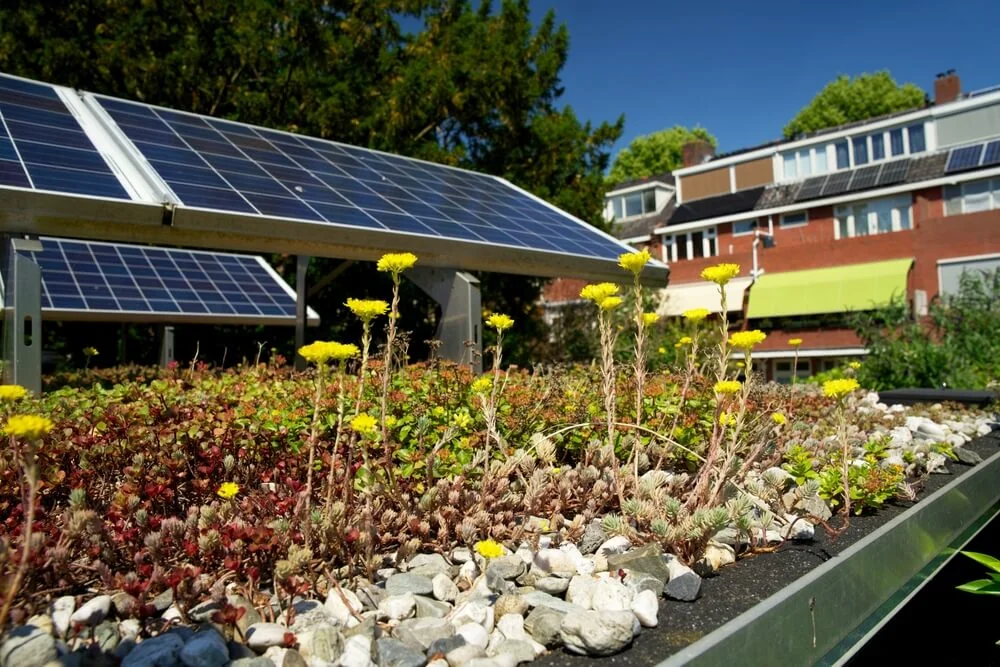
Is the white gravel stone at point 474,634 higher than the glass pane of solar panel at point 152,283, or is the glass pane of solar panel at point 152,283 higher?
the glass pane of solar panel at point 152,283

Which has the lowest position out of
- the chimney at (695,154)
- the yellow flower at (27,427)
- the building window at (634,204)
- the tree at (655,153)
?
the yellow flower at (27,427)

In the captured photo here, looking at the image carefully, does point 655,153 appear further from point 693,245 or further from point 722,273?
point 722,273

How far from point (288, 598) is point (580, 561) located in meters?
1.04

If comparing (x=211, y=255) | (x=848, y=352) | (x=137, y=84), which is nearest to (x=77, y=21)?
(x=137, y=84)

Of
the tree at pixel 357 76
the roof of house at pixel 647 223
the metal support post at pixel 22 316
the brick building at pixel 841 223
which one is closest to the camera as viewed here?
the metal support post at pixel 22 316

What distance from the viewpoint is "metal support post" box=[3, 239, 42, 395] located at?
4.89 metres

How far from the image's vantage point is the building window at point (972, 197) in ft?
89.6

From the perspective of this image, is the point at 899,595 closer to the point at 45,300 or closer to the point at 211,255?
the point at 45,300

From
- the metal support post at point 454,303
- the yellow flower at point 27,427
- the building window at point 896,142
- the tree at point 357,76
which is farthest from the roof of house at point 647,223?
the yellow flower at point 27,427

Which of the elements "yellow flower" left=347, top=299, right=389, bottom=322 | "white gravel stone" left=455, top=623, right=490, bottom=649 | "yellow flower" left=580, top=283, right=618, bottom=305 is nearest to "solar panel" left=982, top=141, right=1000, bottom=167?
"yellow flower" left=580, top=283, right=618, bottom=305

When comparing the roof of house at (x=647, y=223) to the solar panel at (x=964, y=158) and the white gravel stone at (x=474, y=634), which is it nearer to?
the solar panel at (x=964, y=158)

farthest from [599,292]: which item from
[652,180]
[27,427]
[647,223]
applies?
[652,180]

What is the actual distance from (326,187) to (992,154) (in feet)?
96.8

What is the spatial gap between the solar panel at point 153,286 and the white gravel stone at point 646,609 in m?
9.88
